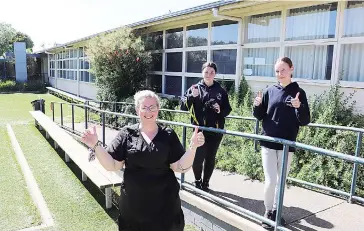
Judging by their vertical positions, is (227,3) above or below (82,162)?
above

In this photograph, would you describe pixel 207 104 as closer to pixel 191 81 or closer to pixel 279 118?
pixel 279 118

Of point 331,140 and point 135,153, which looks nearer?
point 135,153

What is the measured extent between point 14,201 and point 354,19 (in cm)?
572

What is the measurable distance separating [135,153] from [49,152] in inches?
216

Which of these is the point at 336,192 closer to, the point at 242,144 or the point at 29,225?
the point at 242,144

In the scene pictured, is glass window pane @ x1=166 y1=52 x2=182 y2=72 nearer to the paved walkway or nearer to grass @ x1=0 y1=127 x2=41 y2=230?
grass @ x1=0 y1=127 x2=41 y2=230

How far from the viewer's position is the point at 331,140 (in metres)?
4.62

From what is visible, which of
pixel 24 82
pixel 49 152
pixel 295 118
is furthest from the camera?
pixel 24 82

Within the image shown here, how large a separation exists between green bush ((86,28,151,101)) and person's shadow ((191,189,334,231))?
7054 millimetres

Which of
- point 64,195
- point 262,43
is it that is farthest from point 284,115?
point 262,43

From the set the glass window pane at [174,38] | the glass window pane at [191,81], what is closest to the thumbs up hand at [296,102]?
the glass window pane at [191,81]

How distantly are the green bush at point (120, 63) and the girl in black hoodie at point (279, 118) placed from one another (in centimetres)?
751

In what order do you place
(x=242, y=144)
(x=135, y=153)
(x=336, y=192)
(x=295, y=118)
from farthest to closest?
(x=242, y=144) → (x=336, y=192) → (x=295, y=118) → (x=135, y=153)

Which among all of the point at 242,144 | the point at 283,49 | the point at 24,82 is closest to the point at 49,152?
the point at 242,144
